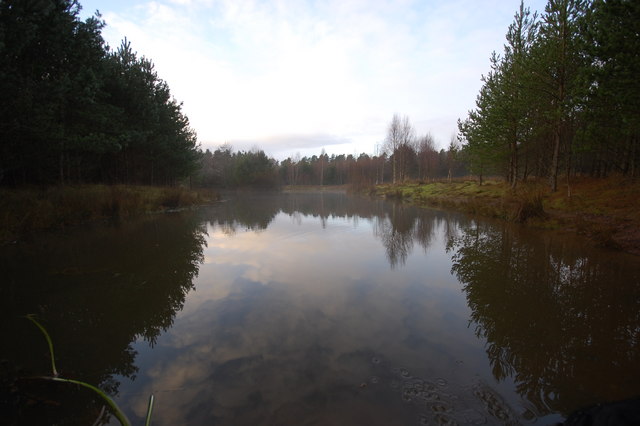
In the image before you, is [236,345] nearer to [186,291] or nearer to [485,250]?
[186,291]

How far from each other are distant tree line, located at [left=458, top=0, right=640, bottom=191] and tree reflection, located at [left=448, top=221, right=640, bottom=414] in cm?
583

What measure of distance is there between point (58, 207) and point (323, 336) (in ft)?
43.0

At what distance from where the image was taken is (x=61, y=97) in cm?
1093

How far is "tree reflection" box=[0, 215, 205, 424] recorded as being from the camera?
8.84 feet

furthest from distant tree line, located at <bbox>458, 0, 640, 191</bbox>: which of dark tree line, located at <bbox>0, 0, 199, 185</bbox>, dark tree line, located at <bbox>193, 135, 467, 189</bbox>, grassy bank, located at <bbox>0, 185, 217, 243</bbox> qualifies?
dark tree line, located at <bbox>193, 135, 467, 189</bbox>

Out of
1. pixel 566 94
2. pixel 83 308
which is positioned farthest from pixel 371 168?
pixel 83 308

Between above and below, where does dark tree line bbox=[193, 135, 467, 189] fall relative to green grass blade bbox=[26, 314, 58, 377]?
above

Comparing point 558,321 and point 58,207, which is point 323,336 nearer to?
point 558,321

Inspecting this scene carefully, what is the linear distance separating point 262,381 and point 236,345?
2.70ft

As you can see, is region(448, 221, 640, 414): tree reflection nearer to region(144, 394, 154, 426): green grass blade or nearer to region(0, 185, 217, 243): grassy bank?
region(144, 394, 154, 426): green grass blade

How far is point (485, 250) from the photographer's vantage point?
8.30 meters

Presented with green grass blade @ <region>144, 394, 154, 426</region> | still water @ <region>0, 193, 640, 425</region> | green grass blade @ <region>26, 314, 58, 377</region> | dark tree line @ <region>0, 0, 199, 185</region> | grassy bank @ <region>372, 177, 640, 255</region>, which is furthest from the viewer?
dark tree line @ <region>0, 0, 199, 185</region>

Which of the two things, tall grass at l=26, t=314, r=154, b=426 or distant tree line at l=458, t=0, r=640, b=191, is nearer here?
tall grass at l=26, t=314, r=154, b=426

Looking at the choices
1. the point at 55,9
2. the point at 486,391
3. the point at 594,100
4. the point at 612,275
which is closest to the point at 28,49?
the point at 55,9
